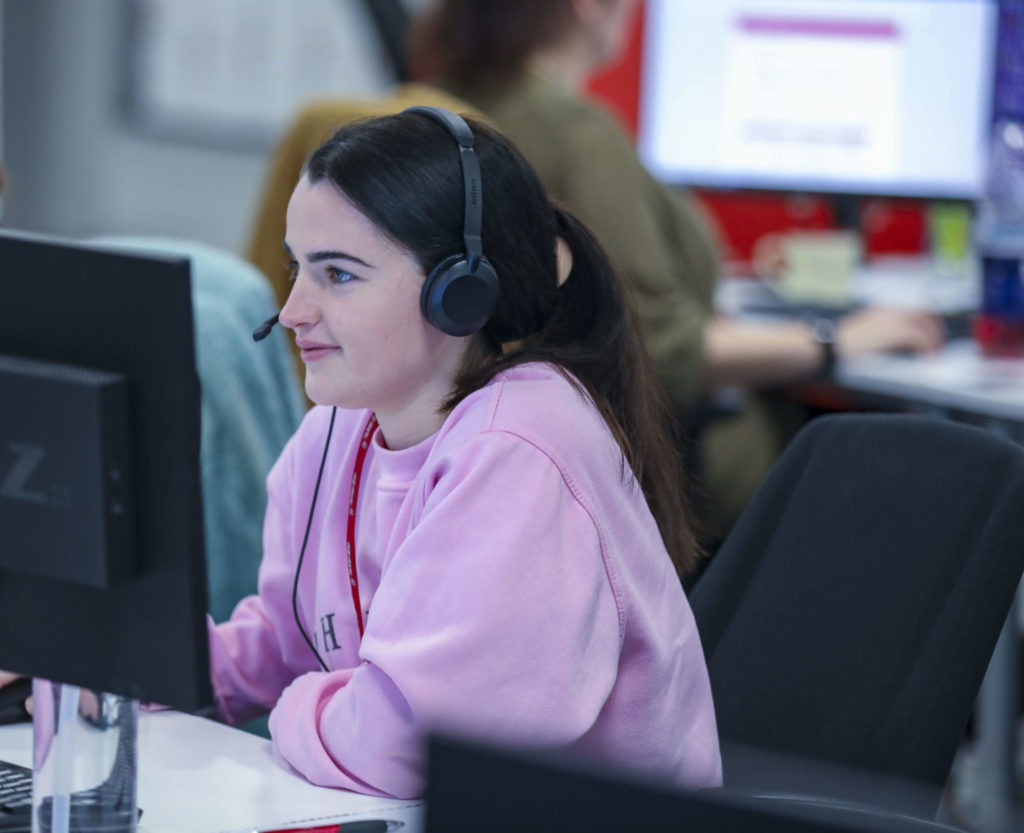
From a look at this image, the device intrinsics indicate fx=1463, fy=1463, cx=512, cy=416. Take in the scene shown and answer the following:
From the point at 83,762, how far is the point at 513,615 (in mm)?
272

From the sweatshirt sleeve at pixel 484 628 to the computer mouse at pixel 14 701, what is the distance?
238mm

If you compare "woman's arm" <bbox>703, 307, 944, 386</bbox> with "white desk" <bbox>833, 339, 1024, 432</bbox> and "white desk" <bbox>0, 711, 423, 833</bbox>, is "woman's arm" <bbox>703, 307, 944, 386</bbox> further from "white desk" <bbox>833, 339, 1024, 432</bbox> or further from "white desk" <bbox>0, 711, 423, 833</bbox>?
"white desk" <bbox>0, 711, 423, 833</bbox>

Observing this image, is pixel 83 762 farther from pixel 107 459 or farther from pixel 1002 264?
pixel 1002 264

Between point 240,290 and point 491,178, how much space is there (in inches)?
23.7

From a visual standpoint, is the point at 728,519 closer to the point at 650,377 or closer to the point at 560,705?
the point at 650,377

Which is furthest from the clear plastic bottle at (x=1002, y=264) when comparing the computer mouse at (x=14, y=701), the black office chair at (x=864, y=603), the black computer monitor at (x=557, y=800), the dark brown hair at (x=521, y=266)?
the black computer monitor at (x=557, y=800)

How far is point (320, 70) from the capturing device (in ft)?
13.5

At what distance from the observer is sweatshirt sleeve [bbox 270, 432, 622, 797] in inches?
36.3

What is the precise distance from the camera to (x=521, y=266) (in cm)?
106

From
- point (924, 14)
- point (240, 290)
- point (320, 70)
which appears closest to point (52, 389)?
point (240, 290)

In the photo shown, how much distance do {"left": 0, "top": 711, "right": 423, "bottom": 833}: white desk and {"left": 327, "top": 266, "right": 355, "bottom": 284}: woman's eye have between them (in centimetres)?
34

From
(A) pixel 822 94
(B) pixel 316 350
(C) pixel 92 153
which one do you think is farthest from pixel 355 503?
(C) pixel 92 153

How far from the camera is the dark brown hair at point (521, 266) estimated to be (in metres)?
1.01

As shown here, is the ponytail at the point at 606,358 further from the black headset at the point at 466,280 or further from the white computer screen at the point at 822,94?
the white computer screen at the point at 822,94
